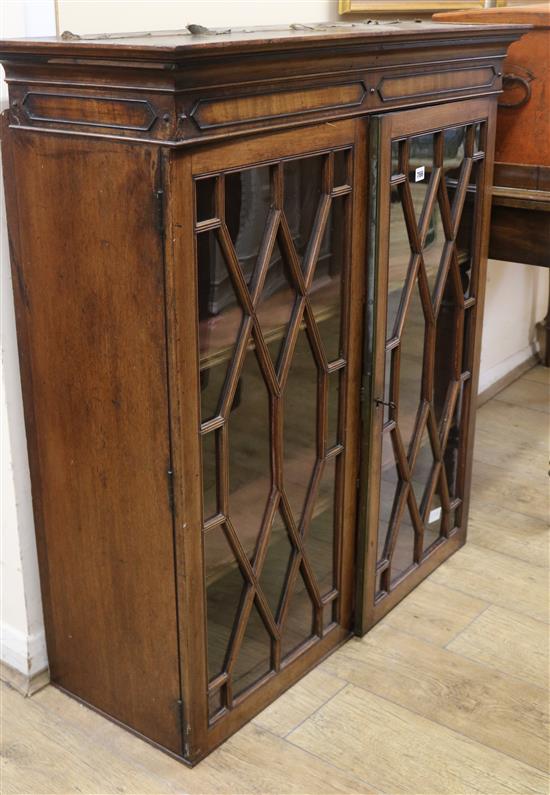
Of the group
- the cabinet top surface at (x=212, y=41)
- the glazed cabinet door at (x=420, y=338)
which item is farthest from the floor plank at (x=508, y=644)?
the cabinet top surface at (x=212, y=41)

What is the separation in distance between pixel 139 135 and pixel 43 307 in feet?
1.44

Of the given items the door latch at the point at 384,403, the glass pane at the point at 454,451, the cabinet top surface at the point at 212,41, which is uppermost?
the cabinet top surface at the point at 212,41

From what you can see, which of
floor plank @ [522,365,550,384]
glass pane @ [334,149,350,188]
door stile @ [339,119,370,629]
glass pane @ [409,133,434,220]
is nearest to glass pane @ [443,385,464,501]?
door stile @ [339,119,370,629]

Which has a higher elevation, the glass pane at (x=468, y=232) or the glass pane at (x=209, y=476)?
the glass pane at (x=468, y=232)

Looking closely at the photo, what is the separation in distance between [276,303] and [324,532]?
608mm

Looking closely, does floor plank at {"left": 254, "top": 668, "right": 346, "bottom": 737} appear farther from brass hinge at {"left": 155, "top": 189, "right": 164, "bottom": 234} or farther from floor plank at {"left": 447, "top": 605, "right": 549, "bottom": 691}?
brass hinge at {"left": 155, "top": 189, "right": 164, "bottom": 234}

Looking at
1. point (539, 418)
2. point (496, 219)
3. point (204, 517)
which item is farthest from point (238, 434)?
point (539, 418)

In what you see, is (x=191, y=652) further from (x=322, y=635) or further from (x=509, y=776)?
(x=509, y=776)

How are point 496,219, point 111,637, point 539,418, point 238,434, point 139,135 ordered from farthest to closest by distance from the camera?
point 539,418 < point 496,219 < point 111,637 < point 238,434 < point 139,135

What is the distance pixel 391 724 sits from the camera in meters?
2.08

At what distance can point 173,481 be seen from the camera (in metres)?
1.74

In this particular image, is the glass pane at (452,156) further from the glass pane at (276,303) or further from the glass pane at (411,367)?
the glass pane at (276,303)

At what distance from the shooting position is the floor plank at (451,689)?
6.73 feet

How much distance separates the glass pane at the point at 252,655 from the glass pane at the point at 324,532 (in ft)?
0.62
